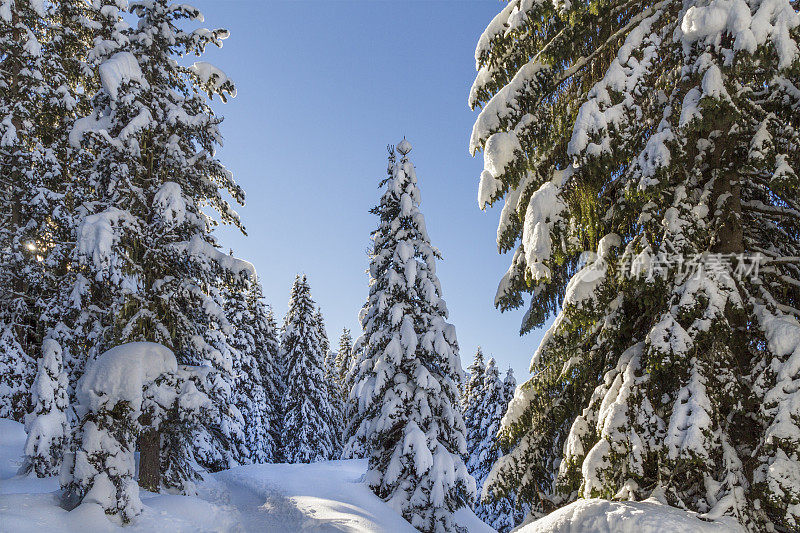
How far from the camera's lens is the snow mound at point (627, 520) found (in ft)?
11.2

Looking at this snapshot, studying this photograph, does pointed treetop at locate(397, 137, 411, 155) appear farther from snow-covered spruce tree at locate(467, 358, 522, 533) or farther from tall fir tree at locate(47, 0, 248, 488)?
snow-covered spruce tree at locate(467, 358, 522, 533)

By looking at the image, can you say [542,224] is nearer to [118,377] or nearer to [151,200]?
[118,377]

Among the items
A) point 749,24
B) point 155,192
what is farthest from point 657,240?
point 155,192

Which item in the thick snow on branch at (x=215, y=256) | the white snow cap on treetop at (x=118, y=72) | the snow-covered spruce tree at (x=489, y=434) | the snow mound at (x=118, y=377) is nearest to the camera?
the snow mound at (x=118, y=377)

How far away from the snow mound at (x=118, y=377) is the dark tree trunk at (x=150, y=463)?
2.37m

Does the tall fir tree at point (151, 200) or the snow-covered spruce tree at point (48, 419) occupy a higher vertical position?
the tall fir tree at point (151, 200)

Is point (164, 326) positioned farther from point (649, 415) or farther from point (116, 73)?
point (649, 415)

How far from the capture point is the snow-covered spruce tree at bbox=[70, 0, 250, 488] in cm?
1024

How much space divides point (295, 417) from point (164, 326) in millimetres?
22552

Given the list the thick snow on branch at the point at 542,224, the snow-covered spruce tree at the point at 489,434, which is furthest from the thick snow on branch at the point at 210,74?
the snow-covered spruce tree at the point at 489,434

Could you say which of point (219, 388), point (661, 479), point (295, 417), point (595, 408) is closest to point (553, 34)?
point (595, 408)

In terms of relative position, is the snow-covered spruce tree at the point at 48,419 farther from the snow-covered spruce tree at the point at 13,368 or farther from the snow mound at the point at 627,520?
the snow mound at the point at 627,520

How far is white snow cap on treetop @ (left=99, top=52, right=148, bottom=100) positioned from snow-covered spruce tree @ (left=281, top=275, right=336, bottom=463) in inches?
919

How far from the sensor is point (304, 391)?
32062 millimetres
